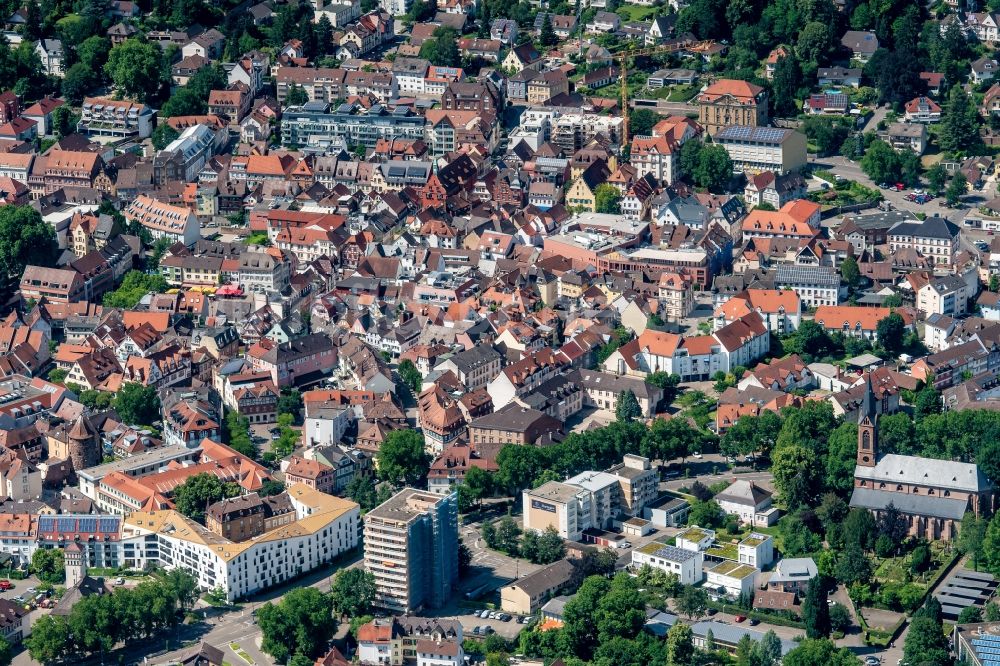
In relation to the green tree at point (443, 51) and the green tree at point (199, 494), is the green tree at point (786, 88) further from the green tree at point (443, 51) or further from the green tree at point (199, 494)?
the green tree at point (199, 494)

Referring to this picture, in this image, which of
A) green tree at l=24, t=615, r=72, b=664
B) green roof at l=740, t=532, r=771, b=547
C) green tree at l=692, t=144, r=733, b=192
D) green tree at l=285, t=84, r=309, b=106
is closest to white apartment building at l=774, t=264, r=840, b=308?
green tree at l=692, t=144, r=733, b=192

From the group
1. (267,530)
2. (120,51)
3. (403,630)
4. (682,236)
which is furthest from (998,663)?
(120,51)

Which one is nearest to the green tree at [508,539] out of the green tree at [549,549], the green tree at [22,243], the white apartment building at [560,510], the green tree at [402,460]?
the white apartment building at [560,510]

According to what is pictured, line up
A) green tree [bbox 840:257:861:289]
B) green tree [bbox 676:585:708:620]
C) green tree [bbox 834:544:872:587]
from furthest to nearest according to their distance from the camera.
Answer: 1. green tree [bbox 840:257:861:289]
2. green tree [bbox 834:544:872:587]
3. green tree [bbox 676:585:708:620]

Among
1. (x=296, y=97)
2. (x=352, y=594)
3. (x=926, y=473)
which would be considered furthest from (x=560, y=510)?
(x=296, y=97)

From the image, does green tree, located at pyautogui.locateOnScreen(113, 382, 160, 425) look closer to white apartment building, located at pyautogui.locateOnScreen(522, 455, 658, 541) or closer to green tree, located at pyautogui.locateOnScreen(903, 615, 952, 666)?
white apartment building, located at pyautogui.locateOnScreen(522, 455, 658, 541)

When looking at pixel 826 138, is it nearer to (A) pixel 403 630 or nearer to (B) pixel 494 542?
(B) pixel 494 542

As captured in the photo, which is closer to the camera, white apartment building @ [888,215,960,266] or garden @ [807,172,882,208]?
white apartment building @ [888,215,960,266]
